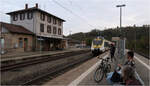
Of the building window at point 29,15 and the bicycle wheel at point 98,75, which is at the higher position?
the building window at point 29,15

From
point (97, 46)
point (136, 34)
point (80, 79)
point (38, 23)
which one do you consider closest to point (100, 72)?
point (80, 79)

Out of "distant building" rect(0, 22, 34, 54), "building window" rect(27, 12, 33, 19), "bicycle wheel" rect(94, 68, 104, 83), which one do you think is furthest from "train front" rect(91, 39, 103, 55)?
"building window" rect(27, 12, 33, 19)

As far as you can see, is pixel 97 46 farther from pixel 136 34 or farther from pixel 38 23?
pixel 136 34

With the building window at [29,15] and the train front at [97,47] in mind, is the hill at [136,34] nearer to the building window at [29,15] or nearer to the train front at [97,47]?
the train front at [97,47]

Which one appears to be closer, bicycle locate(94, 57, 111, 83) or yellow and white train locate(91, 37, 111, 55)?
bicycle locate(94, 57, 111, 83)

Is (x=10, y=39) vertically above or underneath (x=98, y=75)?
above

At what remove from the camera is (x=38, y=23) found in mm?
29953

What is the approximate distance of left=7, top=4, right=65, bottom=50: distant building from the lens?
29641mm

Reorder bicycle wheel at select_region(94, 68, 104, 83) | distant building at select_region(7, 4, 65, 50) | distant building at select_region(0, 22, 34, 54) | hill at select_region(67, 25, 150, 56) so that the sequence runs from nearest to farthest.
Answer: bicycle wheel at select_region(94, 68, 104, 83) → distant building at select_region(0, 22, 34, 54) → hill at select_region(67, 25, 150, 56) → distant building at select_region(7, 4, 65, 50)

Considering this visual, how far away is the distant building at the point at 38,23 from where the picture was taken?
2964 centimetres

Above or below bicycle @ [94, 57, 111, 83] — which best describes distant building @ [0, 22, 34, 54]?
above

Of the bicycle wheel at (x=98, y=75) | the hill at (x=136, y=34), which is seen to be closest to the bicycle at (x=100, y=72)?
the bicycle wheel at (x=98, y=75)

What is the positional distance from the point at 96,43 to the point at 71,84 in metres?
16.5

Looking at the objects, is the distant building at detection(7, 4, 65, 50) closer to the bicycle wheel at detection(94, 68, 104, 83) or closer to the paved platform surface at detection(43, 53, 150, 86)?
the paved platform surface at detection(43, 53, 150, 86)
